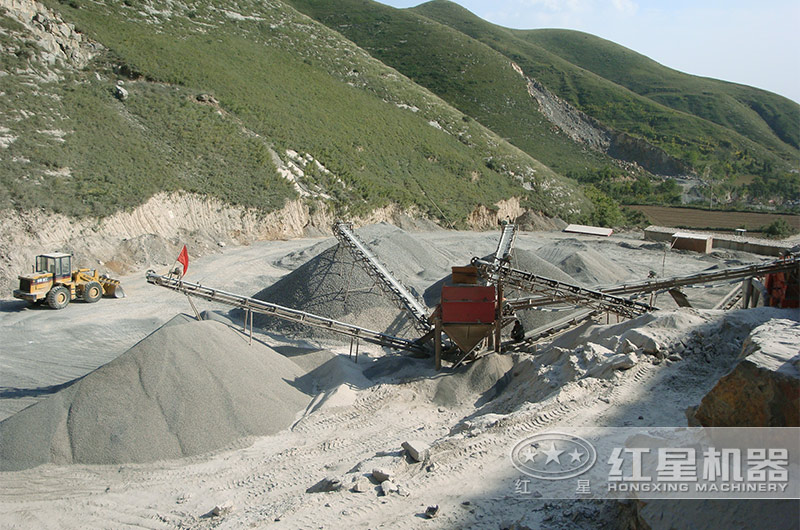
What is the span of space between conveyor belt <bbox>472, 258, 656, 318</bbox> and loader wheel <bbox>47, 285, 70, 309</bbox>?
48.1ft

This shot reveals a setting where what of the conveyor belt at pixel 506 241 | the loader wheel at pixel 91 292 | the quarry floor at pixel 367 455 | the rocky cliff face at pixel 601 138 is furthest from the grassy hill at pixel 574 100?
the quarry floor at pixel 367 455

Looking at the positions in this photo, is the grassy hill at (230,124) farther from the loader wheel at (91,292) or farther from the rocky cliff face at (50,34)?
the loader wheel at (91,292)

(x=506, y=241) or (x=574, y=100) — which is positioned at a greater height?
(x=574, y=100)

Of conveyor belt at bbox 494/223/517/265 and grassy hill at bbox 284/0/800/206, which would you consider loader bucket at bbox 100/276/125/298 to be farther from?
grassy hill at bbox 284/0/800/206

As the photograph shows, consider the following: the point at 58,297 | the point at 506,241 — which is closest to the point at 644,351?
the point at 506,241

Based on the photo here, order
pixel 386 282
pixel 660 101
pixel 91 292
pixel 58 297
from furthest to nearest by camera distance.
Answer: pixel 660 101
pixel 91 292
pixel 58 297
pixel 386 282

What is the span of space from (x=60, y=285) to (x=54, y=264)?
75 centimetres

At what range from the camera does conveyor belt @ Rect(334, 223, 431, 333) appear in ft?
52.4

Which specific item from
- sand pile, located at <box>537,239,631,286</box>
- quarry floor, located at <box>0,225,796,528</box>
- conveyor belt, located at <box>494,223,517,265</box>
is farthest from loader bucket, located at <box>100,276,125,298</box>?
sand pile, located at <box>537,239,631,286</box>

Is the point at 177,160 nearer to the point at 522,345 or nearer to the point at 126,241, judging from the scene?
the point at 126,241

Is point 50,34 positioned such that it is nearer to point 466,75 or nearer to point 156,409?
point 156,409

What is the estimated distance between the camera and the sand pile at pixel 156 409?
10.5 metres

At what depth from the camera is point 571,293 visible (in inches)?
576

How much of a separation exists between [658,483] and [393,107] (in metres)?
49.2
